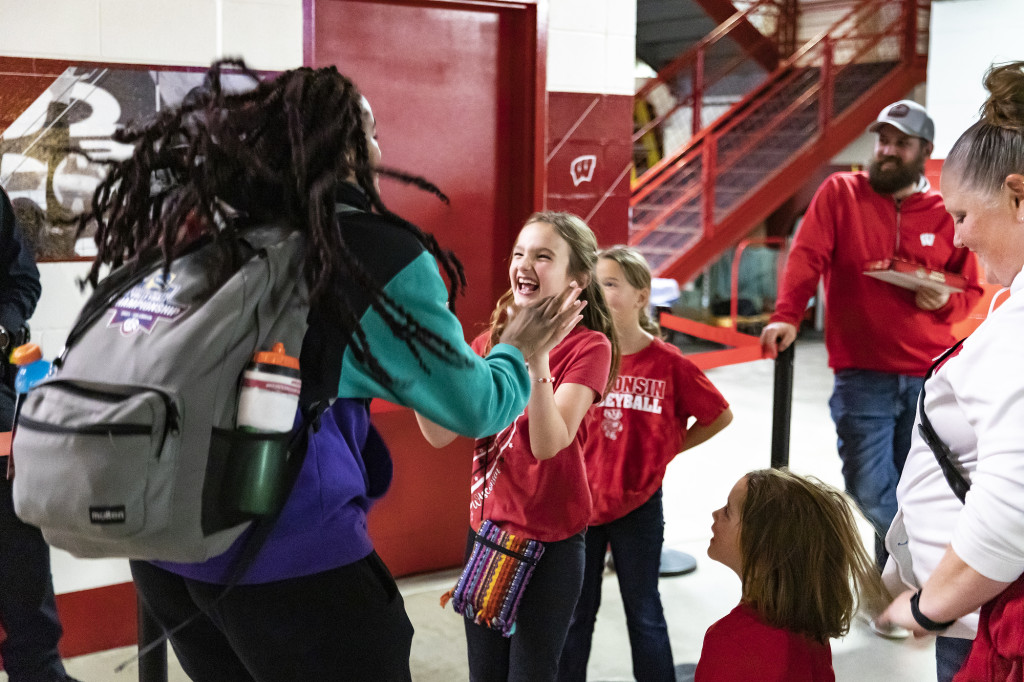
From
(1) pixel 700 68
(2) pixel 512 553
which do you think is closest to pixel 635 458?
(2) pixel 512 553

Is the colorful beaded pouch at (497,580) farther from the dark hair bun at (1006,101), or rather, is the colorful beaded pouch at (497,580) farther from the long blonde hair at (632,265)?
the dark hair bun at (1006,101)

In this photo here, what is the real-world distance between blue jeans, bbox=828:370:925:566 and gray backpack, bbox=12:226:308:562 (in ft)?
9.84

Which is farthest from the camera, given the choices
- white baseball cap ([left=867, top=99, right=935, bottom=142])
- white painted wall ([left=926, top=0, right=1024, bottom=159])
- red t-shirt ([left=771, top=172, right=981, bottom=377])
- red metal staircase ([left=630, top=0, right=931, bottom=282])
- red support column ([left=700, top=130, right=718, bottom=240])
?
red metal staircase ([left=630, top=0, right=931, bottom=282])

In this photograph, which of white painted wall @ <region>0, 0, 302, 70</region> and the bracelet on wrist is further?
white painted wall @ <region>0, 0, 302, 70</region>

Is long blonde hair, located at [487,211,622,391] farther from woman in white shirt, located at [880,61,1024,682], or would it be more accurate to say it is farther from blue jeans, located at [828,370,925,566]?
blue jeans, located at [828,370,925,566]

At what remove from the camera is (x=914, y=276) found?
374 centimetres

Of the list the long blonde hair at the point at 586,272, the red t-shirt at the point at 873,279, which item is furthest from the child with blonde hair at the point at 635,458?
the red t-shirt at the point at 873,279

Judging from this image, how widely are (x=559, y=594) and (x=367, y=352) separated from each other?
3.79 feet

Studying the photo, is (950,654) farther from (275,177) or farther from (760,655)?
(275,177)

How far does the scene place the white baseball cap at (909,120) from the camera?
400cm

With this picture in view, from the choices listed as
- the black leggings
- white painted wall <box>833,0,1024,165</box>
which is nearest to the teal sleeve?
the black leggings

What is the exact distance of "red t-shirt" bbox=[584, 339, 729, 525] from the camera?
2904 millimetres

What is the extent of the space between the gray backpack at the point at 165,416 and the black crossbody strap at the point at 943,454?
106 centimetres

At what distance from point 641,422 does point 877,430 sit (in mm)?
1401
